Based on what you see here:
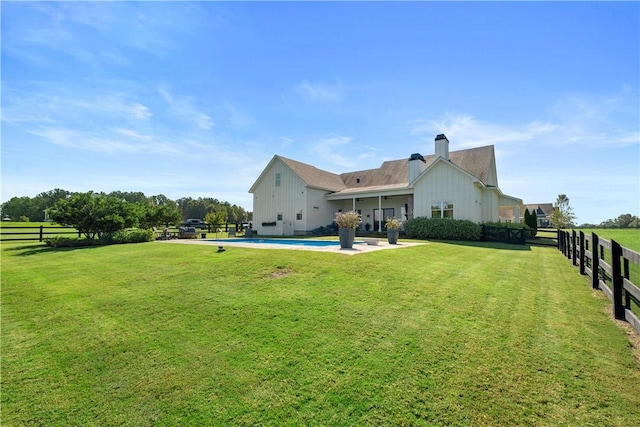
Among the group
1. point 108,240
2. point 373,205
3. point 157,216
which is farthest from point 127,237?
point 373,205

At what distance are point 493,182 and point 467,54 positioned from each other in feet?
48.8

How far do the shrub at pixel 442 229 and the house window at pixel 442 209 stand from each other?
1.38 m

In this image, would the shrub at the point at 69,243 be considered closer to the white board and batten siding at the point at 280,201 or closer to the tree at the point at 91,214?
the tree at the point at 91,214

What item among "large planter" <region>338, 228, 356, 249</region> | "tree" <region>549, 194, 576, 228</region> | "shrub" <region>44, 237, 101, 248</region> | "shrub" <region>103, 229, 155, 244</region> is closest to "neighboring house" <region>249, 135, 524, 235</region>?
"shrub" <region>103, 229, 155, 244</region>

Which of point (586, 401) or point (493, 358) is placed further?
point (493, 358)

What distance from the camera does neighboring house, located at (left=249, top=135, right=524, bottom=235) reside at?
1898 cm

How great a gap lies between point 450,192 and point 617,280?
15.2 meters

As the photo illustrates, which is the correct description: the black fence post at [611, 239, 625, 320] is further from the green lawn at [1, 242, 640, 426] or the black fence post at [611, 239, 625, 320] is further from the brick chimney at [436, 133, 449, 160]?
the brick chimney at [436, 133, 449, 160]

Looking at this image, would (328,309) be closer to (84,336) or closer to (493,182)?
(84,336)

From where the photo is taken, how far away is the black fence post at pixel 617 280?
172 inches

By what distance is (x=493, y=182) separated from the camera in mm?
22812

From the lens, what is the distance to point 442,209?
1911cm

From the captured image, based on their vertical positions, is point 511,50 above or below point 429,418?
above

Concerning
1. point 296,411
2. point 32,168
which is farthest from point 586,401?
point 32,168
